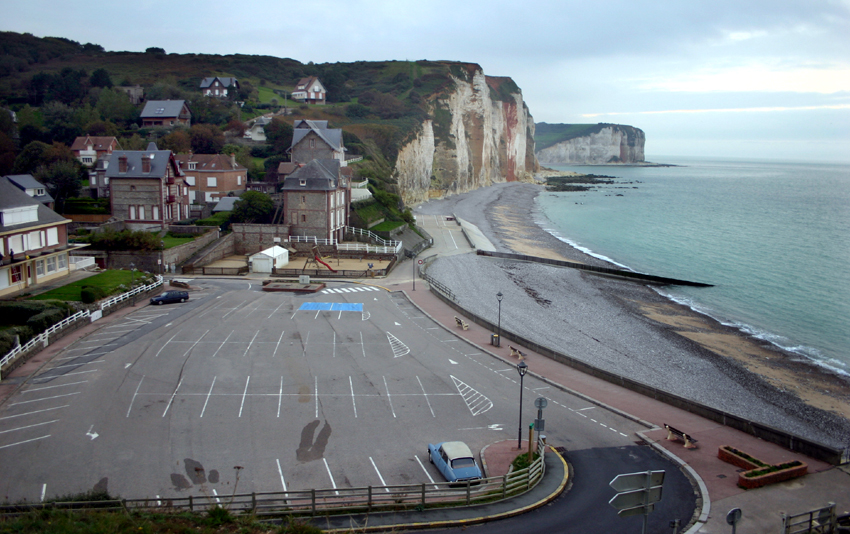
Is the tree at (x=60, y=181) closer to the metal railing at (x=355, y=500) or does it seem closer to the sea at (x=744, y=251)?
the metal railing at (x=355, y=500)

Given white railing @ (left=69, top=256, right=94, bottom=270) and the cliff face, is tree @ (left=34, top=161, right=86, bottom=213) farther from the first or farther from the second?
the cliff face

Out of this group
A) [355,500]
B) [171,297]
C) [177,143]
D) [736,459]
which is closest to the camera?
[355,500]

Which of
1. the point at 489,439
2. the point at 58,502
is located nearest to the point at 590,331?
the point at 489,439

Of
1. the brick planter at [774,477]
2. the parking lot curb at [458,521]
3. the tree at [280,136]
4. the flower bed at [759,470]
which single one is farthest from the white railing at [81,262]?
the brick planter at [774,477]

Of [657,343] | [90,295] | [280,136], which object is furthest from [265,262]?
[280,136]

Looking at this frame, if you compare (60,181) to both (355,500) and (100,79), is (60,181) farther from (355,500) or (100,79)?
(100,79)

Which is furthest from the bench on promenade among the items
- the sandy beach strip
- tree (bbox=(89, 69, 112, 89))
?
tree (bbox=(89, 69, 112, 89))
